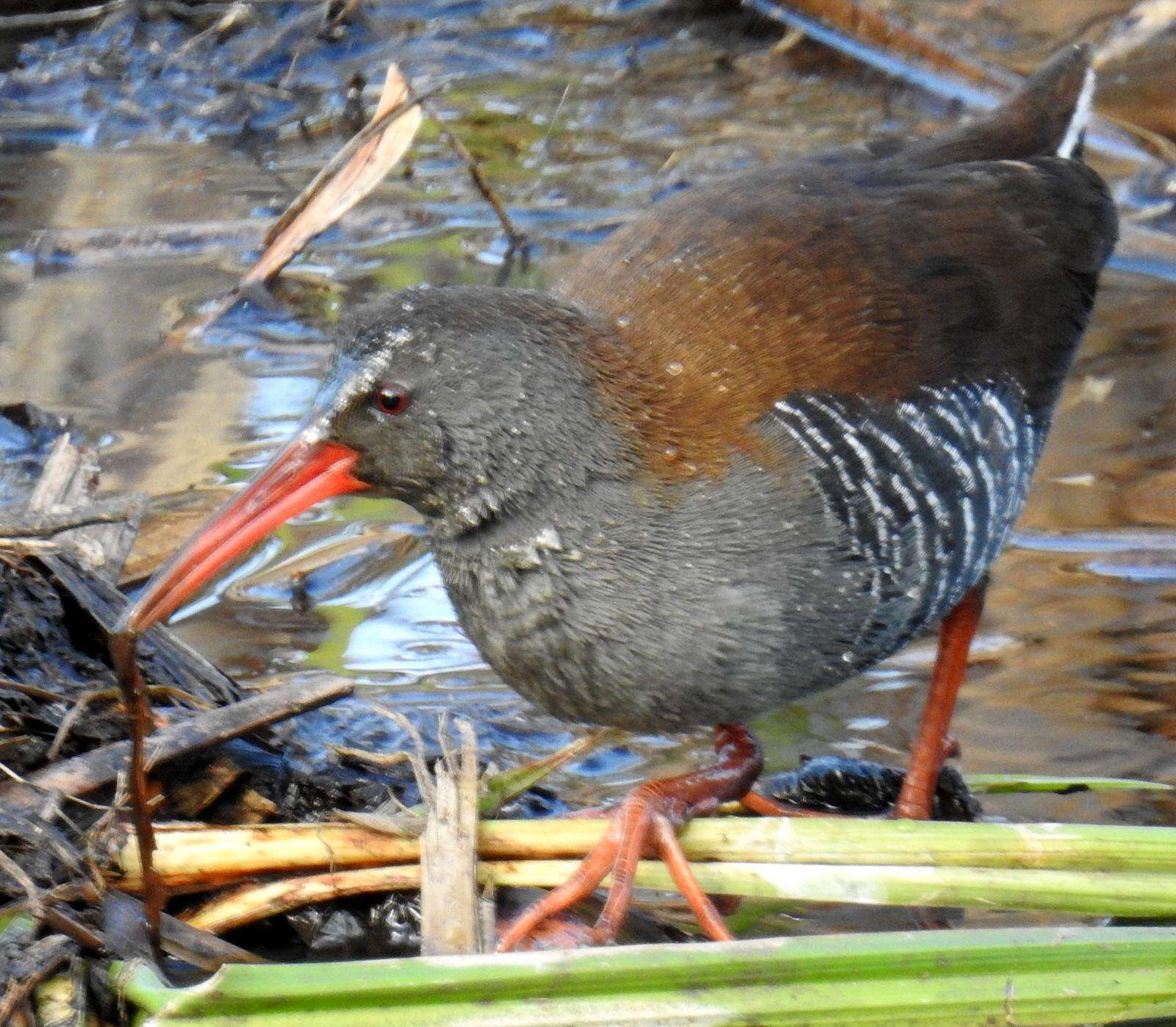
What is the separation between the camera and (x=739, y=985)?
259 cm

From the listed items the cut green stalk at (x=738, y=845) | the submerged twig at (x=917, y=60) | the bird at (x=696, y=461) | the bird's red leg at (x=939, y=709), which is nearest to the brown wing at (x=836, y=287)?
the bird at (x=696, y=461)

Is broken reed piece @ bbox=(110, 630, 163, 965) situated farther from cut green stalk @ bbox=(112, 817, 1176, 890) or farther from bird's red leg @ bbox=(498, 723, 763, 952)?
bird's red leg @ bbox=(498, 723, 763, 952)

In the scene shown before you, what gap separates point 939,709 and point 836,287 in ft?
3.15

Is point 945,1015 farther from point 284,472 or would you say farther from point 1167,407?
point 1167,407

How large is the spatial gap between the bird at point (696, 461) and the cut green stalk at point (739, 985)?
439 millimetres

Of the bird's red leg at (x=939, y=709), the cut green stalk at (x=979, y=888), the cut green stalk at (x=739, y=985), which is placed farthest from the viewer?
the bird's red leg at (x=939, y=709)

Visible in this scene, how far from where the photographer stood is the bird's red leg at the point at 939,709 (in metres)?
3.68

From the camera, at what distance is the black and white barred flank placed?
3330 millimetres

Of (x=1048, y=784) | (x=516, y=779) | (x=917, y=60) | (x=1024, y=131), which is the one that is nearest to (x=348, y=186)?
(x=1024, y=131)

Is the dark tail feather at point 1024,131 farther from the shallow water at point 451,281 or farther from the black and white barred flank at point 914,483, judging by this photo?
the shallow water at point 451,281

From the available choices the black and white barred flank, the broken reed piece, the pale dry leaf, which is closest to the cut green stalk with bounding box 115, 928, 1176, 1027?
the broken reed piece

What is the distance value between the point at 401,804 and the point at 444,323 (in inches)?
36.3

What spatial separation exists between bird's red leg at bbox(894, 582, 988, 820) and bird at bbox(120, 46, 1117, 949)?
12 millimetres

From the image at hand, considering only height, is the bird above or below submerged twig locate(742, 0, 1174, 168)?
above
